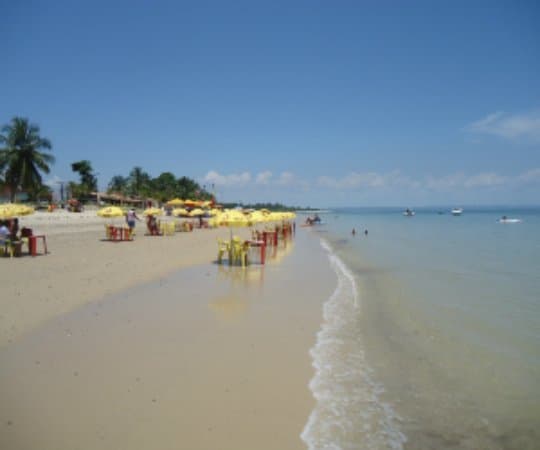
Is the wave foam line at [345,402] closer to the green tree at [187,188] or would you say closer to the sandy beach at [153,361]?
the sandy beach at [153,361]

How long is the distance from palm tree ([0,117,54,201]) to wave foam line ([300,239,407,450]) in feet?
145

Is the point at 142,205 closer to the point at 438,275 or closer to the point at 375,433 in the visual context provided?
the point at 438,275

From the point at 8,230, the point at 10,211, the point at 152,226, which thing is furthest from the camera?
the point at 152,226

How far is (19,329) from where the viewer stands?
20.5 feet

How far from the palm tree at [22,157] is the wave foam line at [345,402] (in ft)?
145

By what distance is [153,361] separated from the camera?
5215 mm

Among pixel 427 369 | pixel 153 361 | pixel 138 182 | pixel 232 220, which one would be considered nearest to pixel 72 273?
pixel 232 220

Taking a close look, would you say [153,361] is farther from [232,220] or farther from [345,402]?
[232,220]

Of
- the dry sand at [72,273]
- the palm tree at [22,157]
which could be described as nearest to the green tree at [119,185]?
the palm tree at [22,157]

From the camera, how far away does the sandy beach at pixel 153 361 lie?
3.71 meters

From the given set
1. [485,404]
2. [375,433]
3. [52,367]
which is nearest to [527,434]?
[485,404]

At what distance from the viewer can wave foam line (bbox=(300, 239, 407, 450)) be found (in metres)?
3.79

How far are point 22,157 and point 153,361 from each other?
44951 mm

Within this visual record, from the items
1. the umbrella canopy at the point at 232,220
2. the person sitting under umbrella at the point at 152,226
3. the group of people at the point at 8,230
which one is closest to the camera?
the umbrella canopy at the point at 232,220
